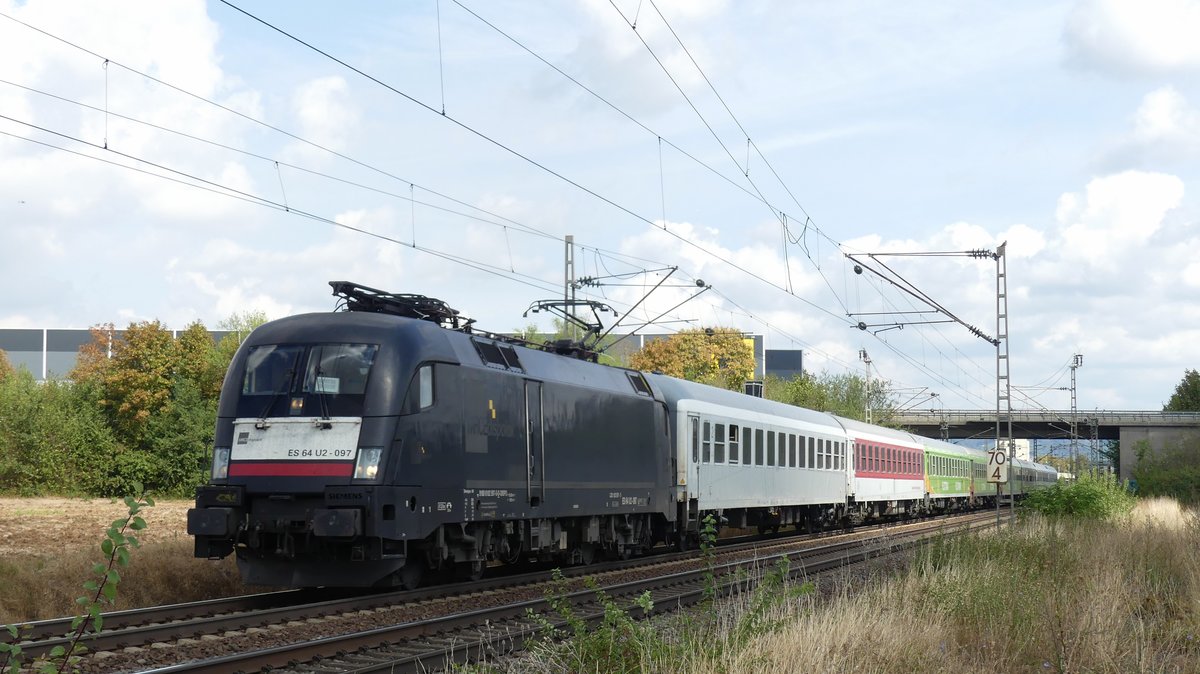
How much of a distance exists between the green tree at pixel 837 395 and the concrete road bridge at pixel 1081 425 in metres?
2.54

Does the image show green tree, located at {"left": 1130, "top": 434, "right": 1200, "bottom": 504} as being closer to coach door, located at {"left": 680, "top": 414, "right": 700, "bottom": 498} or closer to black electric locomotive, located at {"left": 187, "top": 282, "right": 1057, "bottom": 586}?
coach door, located at {"left": 680, "top": 414, "right": 700, "bottom": 498}

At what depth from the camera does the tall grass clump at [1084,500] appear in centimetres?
2970

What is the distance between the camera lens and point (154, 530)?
24953mm

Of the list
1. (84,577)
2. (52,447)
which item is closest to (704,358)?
(52,447)

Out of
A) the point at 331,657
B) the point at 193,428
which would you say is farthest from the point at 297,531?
the point at 193,428

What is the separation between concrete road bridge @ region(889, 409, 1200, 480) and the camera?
3346 inches

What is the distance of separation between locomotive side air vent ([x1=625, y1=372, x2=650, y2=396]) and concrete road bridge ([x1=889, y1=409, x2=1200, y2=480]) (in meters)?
61.7

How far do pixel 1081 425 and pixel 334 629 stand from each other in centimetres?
9195

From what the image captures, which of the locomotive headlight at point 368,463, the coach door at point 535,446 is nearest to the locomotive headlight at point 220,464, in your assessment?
the locomotive headlight at point 368,463

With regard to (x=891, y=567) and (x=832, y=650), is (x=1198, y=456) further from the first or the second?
(x=832, y=650)

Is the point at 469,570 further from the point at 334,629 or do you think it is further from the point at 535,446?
the point at 334,629

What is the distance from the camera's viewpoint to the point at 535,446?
56.5 ft

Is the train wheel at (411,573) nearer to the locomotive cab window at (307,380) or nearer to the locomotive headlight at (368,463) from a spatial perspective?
the locomotive headlight at (368,463)

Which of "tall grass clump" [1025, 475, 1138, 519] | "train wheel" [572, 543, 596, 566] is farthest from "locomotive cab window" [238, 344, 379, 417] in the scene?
"tall grass clump" [1025, 475, 1138, 519]
